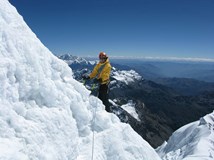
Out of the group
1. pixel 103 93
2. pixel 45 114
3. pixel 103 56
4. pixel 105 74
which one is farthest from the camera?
pixel 103 93

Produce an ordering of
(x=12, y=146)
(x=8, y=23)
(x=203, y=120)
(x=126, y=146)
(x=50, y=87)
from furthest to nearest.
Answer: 1. (x=203, y=120)
2. (x=126, y=146)
3. (x=8, y=23)
4. (x=50, y=87)
5. (x=12, y=146)

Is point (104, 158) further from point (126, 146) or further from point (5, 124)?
point (5, 124)

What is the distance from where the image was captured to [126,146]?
12.3 meters

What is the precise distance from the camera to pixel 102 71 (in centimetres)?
1603

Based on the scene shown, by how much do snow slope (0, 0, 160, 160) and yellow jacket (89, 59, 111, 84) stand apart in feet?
8.37

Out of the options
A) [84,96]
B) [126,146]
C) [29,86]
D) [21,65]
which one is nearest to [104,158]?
[126,146]

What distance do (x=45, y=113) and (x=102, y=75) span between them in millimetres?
7099

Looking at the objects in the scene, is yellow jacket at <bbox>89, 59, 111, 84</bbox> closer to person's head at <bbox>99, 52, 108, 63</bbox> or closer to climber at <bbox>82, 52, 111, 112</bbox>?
climber at <bbox>82, 52, 111, 112</bbox>

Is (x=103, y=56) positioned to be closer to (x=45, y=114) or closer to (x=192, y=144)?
(x=45, y=114)

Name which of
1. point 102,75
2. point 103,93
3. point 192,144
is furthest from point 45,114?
point 192,144

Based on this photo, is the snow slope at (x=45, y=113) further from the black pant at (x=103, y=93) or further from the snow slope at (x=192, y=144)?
the snow slope at (x=192, y=144)

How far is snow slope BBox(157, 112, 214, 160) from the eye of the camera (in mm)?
32281

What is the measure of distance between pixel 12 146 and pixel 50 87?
3.71 meters

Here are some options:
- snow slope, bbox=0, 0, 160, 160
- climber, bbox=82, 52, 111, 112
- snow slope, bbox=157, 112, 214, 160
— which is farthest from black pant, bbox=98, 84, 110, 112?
snow slope, bbox=157, 112, 214, 160
